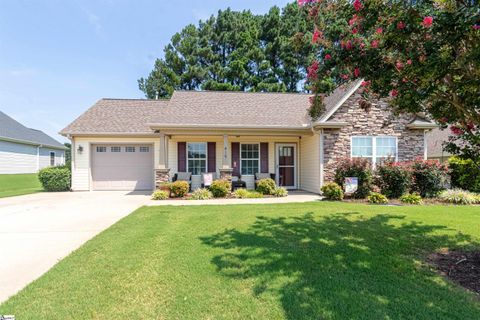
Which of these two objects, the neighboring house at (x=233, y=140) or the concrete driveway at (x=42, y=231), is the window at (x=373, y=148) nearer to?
the neighboring house at (x=233, y=140)

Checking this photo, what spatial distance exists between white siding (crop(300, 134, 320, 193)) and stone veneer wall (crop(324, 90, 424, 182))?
18.1 inches

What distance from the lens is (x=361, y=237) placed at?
205 inches

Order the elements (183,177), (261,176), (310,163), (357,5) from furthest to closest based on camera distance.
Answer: (261,176), (183,177), (310,163), (357,5)

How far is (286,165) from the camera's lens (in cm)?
1387

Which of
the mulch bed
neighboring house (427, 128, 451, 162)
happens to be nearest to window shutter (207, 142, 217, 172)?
the mulch bed

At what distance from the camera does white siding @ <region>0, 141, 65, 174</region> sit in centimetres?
1861

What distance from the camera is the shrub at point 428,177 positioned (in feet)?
33.7

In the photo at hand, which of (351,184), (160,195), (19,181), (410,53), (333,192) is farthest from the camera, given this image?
(19,181)

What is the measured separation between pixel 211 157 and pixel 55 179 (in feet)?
26.4

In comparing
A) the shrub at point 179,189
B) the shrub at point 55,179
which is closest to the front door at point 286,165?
the shrub at point 179,189

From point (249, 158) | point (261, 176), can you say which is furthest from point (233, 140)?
point (261, 176)

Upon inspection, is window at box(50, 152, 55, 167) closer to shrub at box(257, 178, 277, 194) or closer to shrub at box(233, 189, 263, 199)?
shrub at box(233, 189, 263, 199)

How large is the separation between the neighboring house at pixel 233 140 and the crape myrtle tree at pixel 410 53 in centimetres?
704

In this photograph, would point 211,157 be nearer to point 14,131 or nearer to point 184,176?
point 184,176
